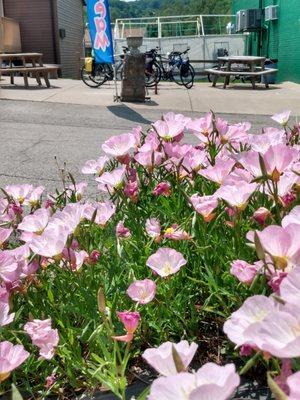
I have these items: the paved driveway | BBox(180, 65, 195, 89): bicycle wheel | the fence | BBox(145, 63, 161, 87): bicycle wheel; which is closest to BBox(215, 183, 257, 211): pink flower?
the paved driveway

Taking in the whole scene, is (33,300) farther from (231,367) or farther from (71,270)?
(231,367)

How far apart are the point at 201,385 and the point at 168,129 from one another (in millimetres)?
1625

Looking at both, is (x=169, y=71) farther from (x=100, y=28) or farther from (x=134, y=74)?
(x=100, y=28)

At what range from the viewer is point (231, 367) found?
0.60 metres

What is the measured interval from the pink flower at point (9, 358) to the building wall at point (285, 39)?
1964 centimetres

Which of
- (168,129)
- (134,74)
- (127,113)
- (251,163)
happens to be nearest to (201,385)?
→ (251,163)

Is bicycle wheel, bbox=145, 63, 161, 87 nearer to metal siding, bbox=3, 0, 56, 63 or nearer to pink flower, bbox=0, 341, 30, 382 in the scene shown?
metal siding, bbox=3, 0, 56, 63

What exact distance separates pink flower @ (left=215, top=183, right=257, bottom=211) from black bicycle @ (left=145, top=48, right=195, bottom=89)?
42.6 feet

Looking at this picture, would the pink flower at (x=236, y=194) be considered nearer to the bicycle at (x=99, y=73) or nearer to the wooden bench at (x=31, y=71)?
the wooden bench at (x=31, y=71)

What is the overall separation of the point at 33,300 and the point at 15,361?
2.16 ft

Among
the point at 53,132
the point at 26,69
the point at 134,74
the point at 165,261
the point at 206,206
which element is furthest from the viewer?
the point at 26,69

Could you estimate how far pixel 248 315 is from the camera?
2.46ft

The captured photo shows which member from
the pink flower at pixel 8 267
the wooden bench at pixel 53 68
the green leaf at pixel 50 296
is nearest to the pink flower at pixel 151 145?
the green leaf at pixel 50 296

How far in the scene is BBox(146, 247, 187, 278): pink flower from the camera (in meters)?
1.33
